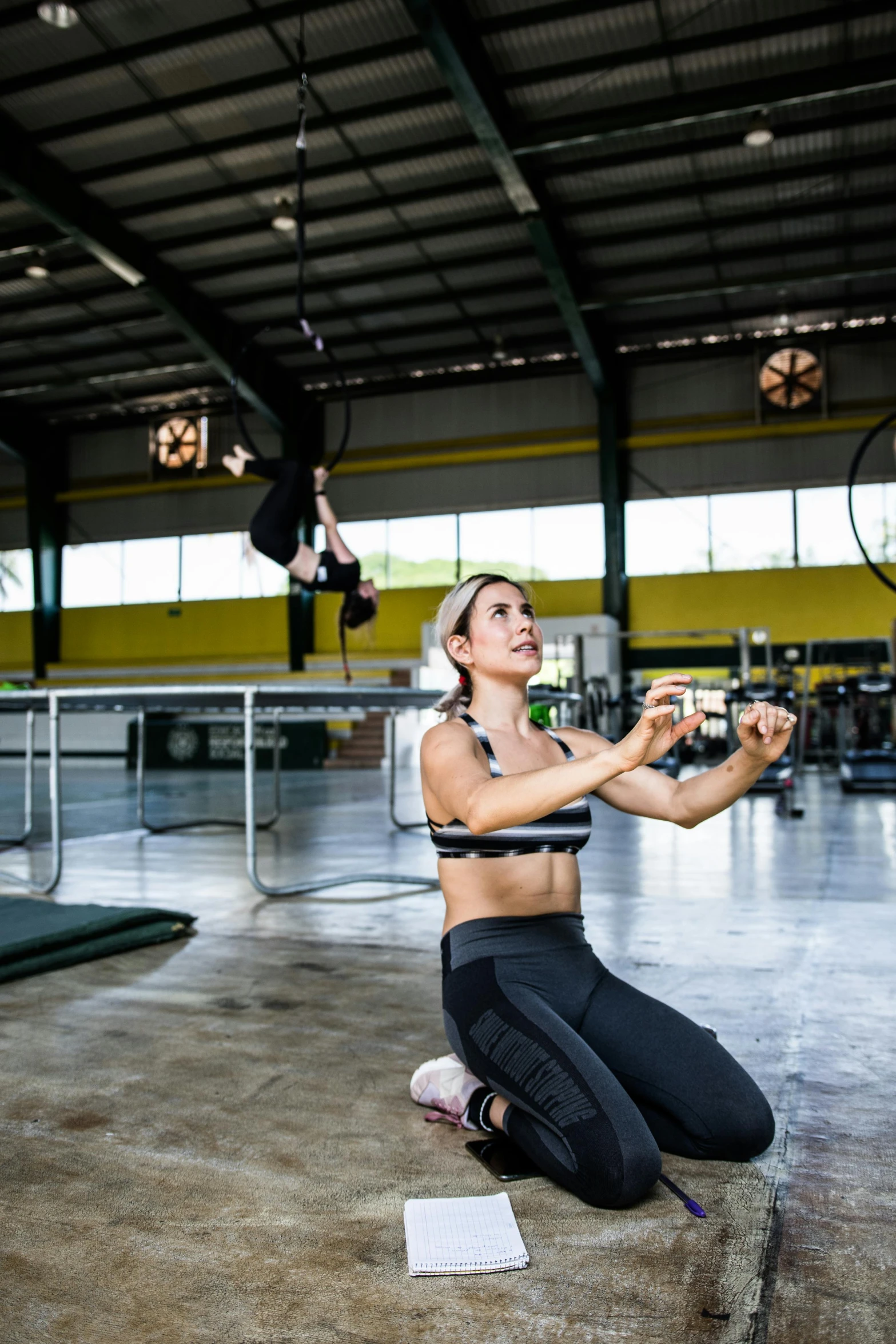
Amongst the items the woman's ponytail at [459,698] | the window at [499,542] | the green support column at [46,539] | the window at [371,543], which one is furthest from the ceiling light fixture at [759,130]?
the green support column at [46,539]

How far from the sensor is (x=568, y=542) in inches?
627

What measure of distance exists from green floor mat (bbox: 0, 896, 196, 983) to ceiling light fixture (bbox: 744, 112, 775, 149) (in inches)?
400

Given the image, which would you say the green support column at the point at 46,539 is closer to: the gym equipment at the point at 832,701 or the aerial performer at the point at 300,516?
the gym equipment at the point at 832,701

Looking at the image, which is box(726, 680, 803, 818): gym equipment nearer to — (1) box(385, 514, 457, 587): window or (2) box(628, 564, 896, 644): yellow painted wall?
(2) box(628, 564, 896, 644): yellow painted wall

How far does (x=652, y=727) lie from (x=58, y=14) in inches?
397

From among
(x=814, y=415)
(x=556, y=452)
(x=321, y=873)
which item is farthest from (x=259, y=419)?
(x=321, y=873)

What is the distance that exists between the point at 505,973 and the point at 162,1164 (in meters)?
0.58

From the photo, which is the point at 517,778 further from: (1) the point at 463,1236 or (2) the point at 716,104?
(2) the point at 716,104

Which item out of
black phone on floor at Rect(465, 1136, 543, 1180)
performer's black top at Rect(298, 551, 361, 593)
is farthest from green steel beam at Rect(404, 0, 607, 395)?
black phone on floor at Rect(465, 1136, 543, 1180)

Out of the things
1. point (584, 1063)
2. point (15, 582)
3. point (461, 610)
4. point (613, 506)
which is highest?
point (613, 506)

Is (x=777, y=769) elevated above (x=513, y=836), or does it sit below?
below

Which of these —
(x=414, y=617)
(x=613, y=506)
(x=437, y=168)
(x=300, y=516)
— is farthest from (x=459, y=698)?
(x=414, y=617)

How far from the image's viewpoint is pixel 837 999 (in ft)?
7.42

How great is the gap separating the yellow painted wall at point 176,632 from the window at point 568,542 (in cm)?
486
